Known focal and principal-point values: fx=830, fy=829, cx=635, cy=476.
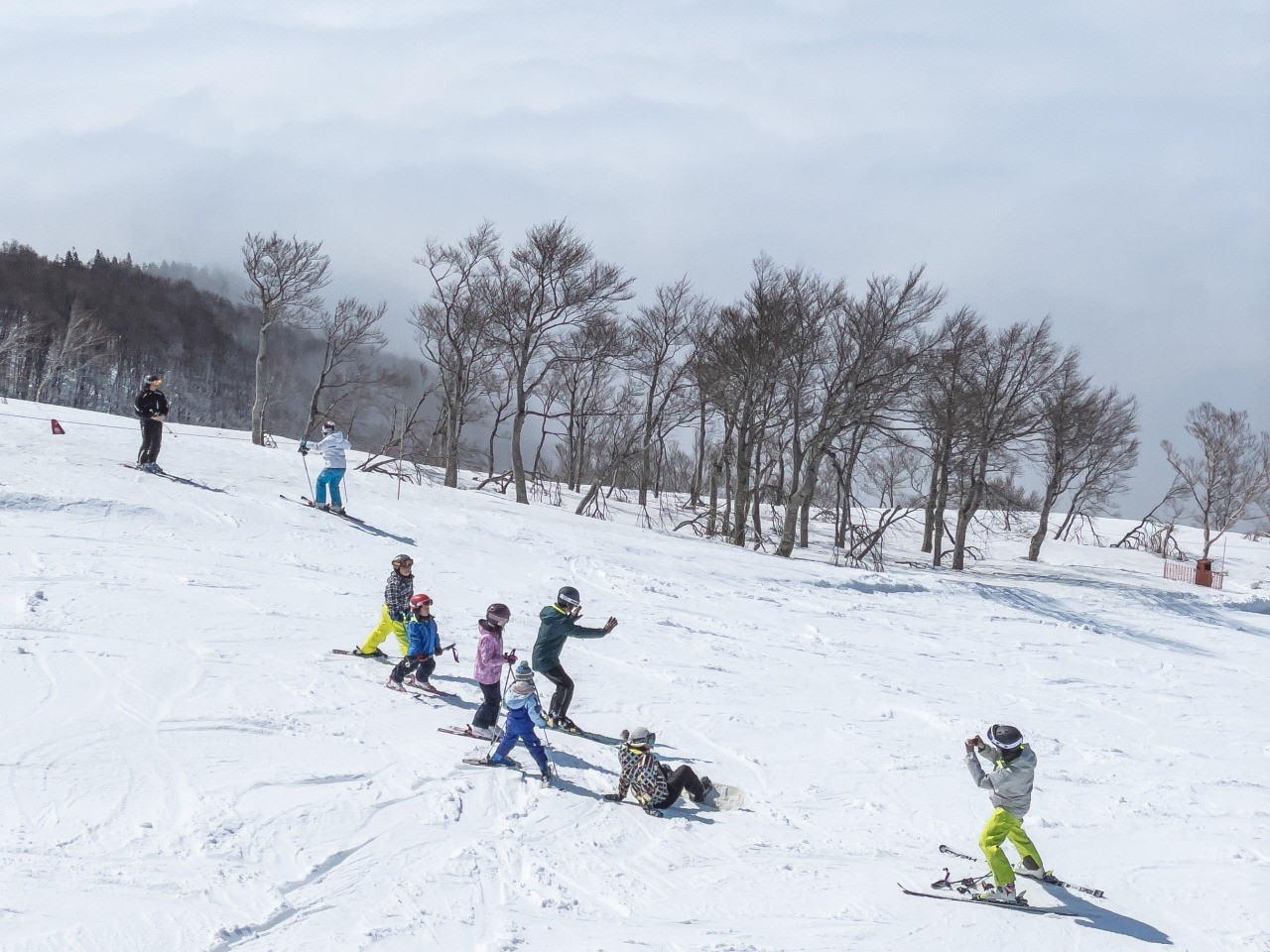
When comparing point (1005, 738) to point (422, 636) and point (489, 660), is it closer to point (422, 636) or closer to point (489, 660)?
point (489, 660)

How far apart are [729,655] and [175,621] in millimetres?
8445

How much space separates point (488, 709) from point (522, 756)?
0.60 meters

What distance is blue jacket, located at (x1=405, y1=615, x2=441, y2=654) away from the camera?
9.77 meters

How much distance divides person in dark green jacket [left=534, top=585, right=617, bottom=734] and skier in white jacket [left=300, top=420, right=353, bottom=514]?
10.4 metres

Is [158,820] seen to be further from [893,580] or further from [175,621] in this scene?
[893,580]

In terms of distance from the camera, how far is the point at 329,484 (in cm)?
1886

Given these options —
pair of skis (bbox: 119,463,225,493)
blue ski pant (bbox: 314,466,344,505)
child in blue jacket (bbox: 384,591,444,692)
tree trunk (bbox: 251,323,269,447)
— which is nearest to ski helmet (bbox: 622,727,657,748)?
child in blue jacket (bbox: 384,591,444,692)

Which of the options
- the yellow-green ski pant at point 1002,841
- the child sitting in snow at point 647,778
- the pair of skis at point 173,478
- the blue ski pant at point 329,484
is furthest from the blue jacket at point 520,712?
the pair of skis at point 173,478

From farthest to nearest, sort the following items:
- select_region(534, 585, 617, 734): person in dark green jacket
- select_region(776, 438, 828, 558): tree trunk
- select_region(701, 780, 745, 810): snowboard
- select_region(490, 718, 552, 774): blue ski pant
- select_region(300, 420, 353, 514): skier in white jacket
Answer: select_region(776, 438, 828, 558): tree trunk
select_region(300, 420, 353, 514): skier in white jacket
select_region(534, 585, 617, 734): person in dark green jacket
select_region(701, 780, 745, 810): snowboard
select_region(490, 718, 552, 774): blue ski pant

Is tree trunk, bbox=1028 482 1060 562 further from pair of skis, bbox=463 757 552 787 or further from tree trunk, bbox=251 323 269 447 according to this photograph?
pair of skis, bbox=463 757 552 787

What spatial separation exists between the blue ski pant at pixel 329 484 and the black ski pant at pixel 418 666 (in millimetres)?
9689

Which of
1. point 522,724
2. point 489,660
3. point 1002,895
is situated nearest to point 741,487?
point 489,660

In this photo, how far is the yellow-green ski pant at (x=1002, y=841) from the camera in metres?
6.86

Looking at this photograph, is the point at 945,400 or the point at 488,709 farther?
the point at 945,400
